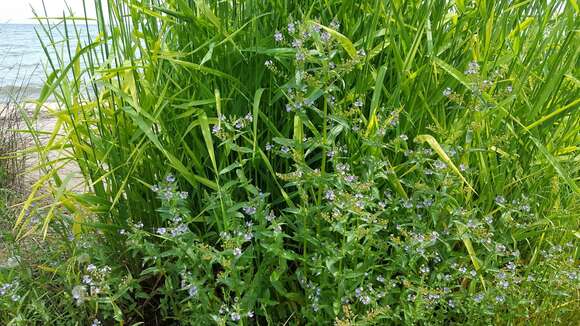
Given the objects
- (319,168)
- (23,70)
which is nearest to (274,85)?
(319,168)

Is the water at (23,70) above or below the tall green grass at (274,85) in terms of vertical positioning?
below

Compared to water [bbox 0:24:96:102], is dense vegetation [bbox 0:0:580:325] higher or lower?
higher

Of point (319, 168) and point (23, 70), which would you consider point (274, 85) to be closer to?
point (319, 168)

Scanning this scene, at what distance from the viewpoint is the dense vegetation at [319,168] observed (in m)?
1.57

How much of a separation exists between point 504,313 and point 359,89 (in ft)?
3.12

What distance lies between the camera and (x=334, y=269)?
155 centimetres

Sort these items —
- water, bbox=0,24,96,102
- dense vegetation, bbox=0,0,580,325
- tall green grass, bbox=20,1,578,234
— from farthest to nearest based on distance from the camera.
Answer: water, bbox=0,24,96,102, tall green grass, bbox=20,1,578,234, dense vegetation, bbox=0,0,580,325

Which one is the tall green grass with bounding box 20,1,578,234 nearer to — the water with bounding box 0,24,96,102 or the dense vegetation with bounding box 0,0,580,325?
the dense vegetation with bounding box 0,0,580,325

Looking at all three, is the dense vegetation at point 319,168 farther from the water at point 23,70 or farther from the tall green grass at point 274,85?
the water at point 23,70

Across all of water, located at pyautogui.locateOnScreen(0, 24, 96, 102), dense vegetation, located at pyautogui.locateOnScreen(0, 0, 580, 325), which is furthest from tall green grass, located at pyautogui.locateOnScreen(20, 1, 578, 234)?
water, located at pyautogui.locateOnScreen(0, 24, 96, 102)

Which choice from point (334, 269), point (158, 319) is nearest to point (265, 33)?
point (334, 269)

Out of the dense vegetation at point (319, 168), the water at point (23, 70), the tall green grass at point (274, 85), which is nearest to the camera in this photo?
the dense vegetation at point (319, 168)

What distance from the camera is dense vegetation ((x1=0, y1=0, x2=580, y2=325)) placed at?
157 centimetres

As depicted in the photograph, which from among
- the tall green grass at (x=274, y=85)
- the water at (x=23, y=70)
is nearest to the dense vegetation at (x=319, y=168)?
the tall green grass at (x=274, y=85)
